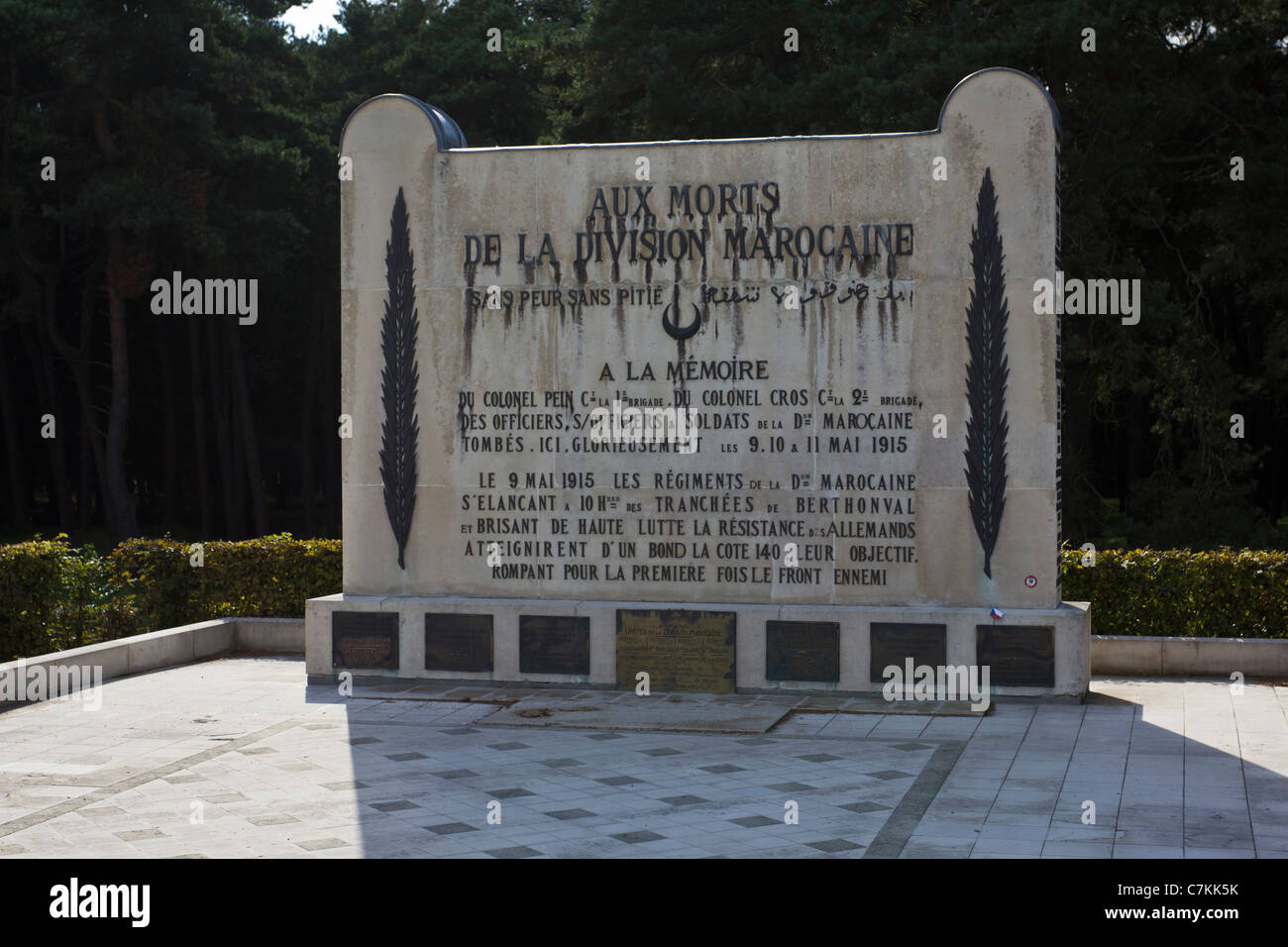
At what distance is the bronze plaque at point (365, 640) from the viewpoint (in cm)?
1403

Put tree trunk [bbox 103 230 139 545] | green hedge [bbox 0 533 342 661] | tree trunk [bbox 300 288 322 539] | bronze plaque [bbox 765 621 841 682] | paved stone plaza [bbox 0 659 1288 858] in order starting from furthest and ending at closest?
tree trunk [bbox 300 288 322 539] → tree trunk [bbox 103 230 139 545] → green hedge [bbox 0 533 342 661] → bronze plaque [bbox 765 621 841 682] → paved stone plaza [bbox 0 659 1288 858]

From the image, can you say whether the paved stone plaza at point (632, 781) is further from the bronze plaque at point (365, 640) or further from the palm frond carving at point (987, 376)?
the palm frond carving at point (987, 376)

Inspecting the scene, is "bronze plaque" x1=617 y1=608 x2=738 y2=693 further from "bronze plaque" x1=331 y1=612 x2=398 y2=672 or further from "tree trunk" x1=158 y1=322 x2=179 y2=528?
"tree trunk" x1=158 y1=322 x2=179 y2=528

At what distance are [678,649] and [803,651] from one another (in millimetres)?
1173

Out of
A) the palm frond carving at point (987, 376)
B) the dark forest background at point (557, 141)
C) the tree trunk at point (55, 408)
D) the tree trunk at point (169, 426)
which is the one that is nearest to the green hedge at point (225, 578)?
the palm frond carving at point (987, 376)

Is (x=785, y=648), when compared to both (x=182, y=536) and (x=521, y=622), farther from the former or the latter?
(x=182, y=536)

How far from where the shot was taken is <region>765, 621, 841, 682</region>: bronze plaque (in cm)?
1315

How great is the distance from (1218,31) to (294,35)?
97.2ft

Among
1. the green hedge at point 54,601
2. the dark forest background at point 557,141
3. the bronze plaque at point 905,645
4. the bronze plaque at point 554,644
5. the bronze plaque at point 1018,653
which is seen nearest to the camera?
the bronze plaque at point 1018,653

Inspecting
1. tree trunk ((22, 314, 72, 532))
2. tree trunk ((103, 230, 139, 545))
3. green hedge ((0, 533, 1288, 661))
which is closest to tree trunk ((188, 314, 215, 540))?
tree trunk ((103, 230, 139, 545))

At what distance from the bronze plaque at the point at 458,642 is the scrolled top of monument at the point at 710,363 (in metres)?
0.31

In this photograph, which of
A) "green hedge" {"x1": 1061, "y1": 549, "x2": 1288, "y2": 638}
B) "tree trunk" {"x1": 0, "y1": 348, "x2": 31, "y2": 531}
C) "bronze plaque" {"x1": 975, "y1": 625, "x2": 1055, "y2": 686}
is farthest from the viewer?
"tree trunk" {"x1": 0, "y1": 348, "x2": 31, "y2": 531}

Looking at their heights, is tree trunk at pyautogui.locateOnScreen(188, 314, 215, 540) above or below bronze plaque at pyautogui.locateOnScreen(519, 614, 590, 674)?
above

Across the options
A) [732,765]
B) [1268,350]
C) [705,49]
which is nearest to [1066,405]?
[1268,350]
